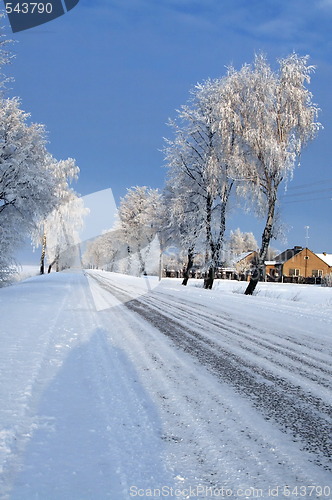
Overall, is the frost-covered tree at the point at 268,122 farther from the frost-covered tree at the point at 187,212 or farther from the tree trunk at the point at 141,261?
the tree trunk at the point at 141,261

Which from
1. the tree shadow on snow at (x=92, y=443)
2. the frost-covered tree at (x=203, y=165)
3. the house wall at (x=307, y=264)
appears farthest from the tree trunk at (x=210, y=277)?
the house wall at (x=307, y=264)

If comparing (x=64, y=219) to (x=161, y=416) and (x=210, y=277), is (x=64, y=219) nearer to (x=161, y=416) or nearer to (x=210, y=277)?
(x=210, y=277)

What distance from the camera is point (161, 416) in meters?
3.05

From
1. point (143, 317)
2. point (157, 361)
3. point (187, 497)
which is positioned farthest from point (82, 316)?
point (187, 497)

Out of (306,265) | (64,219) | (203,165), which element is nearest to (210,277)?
(203,165)

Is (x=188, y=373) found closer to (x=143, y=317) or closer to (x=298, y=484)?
(x=298, y=484)

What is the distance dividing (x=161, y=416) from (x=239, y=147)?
659 inches

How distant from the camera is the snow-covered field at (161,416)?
2123 mm

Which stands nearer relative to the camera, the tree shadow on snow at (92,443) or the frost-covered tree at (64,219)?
the tree shadow on snow at (92,443)

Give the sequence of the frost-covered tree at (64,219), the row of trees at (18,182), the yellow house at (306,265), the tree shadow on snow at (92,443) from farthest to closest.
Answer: the yellow house at (306,265)
the frost-covered tree at (64,219)
the row of trees at (18,182)
the tree shadow on snow at (92,443)

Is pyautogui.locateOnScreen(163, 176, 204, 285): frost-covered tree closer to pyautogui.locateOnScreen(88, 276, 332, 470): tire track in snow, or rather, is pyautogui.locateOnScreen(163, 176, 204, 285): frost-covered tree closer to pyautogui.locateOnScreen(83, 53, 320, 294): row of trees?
pyautogui.locateOnScreen(83, 53, 320, 294): row of trees

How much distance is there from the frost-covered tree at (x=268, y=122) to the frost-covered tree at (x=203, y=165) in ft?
10.3

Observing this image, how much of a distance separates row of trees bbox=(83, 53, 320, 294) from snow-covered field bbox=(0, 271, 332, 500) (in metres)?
12.0

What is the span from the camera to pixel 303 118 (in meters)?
16.2
